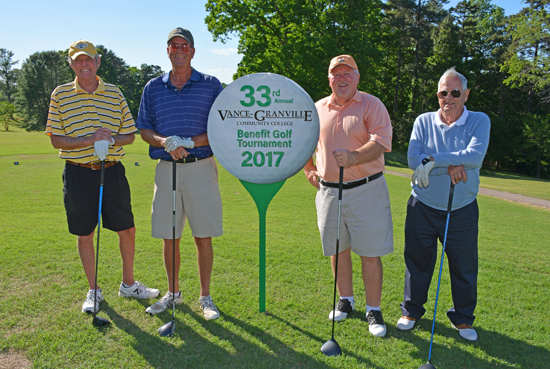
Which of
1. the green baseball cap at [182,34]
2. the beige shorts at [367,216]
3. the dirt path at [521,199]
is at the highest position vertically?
the green baseball cap at [182,34]

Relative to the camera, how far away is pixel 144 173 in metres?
13.3

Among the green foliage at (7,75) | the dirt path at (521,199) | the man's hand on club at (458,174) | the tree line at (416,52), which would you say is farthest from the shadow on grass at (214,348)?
the green foliage at (7,75)

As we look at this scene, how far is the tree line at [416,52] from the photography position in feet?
78.2

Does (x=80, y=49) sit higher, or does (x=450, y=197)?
(x=80, y=49)

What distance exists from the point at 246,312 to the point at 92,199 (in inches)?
67.9

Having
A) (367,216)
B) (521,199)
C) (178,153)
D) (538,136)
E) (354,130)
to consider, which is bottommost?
(521,199)

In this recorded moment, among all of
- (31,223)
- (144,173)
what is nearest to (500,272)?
(31,223)

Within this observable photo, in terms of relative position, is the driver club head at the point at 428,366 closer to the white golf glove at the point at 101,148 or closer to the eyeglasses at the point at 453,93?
the eyeglasses at the point at 453,93

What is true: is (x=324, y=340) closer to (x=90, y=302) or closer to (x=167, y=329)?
(x=167, y=329)

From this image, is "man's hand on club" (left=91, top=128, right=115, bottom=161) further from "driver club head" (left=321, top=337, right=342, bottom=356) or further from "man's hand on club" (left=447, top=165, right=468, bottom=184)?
"man's hand on club" (left=447, top=165, right=468, bottom=184)

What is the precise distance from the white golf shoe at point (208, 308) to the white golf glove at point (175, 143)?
4.51 ft

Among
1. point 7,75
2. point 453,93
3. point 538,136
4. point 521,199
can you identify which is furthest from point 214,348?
point 7,75

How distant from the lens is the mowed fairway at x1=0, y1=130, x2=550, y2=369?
2.71 meters

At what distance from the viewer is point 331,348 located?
2.75m
